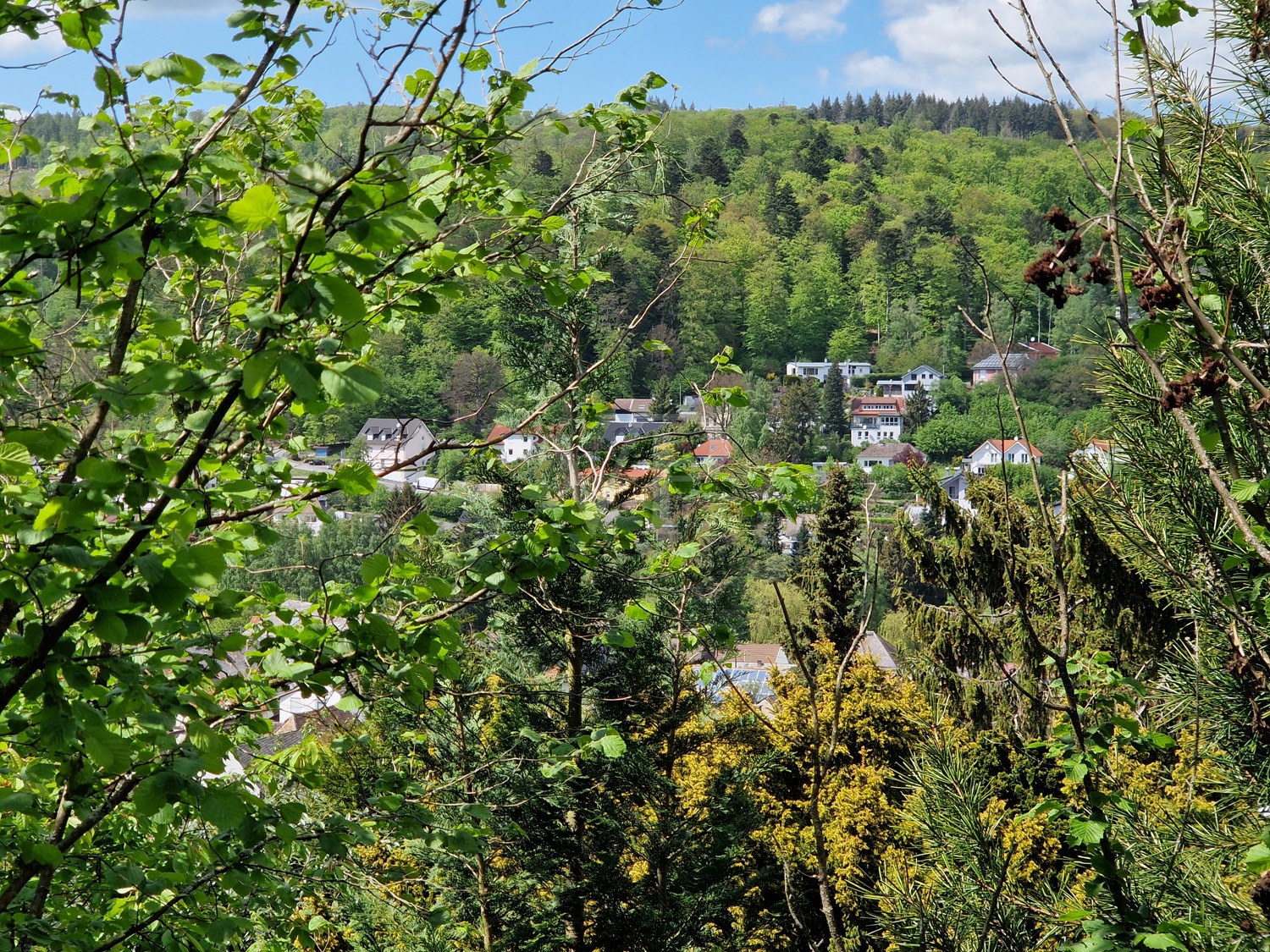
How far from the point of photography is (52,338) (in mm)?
3133

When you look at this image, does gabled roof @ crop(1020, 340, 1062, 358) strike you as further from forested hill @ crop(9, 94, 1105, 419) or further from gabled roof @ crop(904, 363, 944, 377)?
gabled roof @ crop(904, 363, 944, 377)

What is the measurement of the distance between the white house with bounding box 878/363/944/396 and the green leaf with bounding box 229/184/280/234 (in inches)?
3895

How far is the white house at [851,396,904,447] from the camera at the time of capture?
295 ft

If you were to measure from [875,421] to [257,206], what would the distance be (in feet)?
301

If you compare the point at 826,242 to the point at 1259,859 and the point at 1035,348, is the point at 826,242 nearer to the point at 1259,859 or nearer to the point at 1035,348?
the point at 1035,348

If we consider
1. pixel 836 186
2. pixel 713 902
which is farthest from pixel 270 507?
pixel 836 186

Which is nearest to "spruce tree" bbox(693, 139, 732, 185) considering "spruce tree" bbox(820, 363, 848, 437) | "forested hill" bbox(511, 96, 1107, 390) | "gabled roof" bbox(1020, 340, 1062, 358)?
"forested hill" bbox(511, 96, 1107, 390)

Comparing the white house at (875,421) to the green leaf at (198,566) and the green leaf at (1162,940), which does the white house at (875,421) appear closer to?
the green leaf at (1162,940)

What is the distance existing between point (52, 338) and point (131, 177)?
1.50 metres

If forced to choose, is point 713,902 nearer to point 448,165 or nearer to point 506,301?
point 506,301

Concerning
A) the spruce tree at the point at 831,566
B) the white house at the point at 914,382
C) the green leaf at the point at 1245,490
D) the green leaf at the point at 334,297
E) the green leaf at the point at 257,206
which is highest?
the green leaf at the point at 257,206

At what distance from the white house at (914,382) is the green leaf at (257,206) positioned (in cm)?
9893

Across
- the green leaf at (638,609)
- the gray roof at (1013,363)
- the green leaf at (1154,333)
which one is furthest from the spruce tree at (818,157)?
the green leaf at (1154,333)

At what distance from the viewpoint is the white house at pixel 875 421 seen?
89.9 metres
